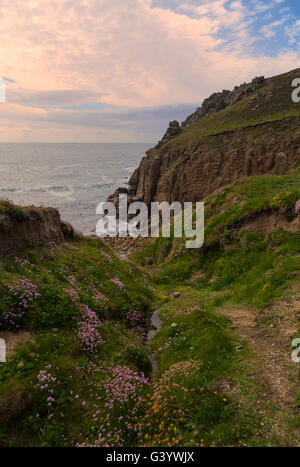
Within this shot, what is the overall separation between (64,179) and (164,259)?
310 feet

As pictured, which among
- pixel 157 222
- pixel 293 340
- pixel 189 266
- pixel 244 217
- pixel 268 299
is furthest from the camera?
pixel 157 222

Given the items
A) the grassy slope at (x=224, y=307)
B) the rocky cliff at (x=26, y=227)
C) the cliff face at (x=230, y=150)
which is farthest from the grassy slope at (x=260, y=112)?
the rocky cliff at (x=26, y=227)

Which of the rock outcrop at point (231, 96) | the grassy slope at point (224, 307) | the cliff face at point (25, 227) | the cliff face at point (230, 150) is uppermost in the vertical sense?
the rock outcrop at point (231, 96)

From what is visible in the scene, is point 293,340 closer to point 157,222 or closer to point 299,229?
point 299,229

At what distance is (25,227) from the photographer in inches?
427

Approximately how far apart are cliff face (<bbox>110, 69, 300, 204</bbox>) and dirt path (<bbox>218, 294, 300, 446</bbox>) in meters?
29.1

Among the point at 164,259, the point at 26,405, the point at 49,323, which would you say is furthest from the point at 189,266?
the point at 26,405

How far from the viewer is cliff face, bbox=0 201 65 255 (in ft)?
31.3

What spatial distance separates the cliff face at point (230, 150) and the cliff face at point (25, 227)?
Result: 101 ft

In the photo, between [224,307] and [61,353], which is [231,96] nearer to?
[224,307]

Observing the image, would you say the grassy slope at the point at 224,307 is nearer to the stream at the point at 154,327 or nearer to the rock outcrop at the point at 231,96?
the stream at the point at 154,327

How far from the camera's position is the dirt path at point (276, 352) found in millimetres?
5418

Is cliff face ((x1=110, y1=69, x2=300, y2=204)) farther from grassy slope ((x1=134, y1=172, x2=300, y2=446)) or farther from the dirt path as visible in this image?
the dirt path
